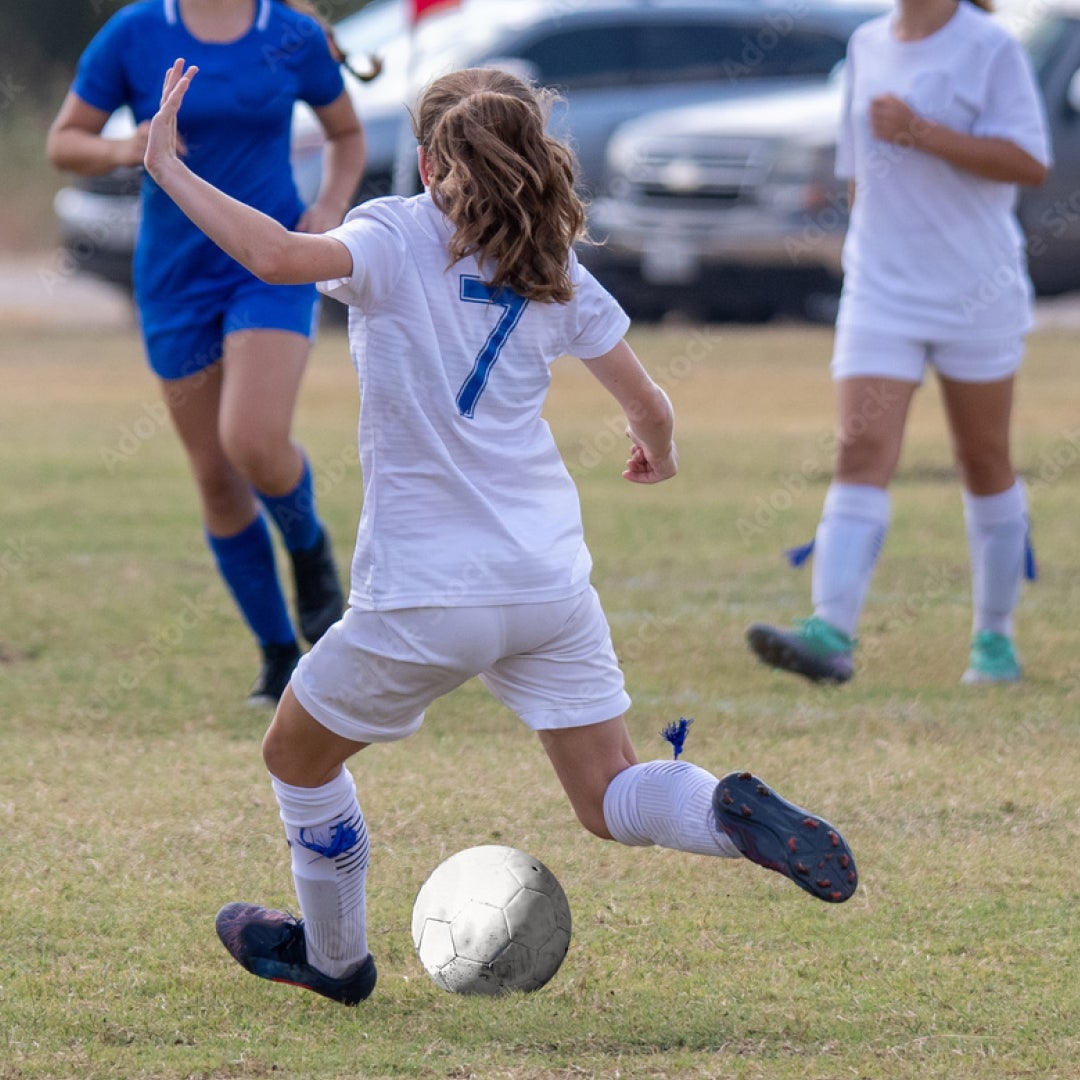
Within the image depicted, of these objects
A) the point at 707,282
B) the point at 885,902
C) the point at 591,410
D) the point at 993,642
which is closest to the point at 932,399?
the point at 591,410

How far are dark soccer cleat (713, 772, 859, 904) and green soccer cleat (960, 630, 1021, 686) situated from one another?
272cm

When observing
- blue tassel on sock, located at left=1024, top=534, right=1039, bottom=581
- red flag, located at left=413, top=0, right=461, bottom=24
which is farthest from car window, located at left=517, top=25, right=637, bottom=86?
blue tassel on sock, located at left=1024, top=534, right=1039, bottom=581

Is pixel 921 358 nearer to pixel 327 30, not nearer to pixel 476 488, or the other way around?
pixel 327 30

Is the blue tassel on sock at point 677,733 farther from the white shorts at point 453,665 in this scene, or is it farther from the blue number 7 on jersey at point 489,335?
the blue number 7 on jersey at point 489,335

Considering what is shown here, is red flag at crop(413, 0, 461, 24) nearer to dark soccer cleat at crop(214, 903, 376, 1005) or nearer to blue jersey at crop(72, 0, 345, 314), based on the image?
blue jersey at crop(72, 0, 345, 314)

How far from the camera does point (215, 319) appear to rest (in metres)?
5.07

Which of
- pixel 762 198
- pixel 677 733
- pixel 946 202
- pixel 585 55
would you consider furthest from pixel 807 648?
pixel 585 55

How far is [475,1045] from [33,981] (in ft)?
2.69

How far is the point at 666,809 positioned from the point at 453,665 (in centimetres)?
41

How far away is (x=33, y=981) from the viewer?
3.37 meters

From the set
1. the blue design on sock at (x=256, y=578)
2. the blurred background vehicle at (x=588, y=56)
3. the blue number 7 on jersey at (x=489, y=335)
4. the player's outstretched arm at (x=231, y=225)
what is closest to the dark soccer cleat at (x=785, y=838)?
the blue number 7 on jersey at (x=489, y=335)

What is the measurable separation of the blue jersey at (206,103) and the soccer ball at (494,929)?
2159mm

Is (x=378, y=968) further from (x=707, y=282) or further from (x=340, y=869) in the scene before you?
(x=707, y=282)

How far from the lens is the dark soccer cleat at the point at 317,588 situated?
5.40 m
